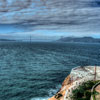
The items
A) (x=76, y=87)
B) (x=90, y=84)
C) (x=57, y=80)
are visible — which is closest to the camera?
(x=76, y=87)

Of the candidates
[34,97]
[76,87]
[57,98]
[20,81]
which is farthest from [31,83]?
[76,87]

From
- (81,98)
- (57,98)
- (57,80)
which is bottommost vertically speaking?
(57,80)

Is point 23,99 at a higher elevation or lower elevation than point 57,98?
lower

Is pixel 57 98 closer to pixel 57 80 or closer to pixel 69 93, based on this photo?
pixel 69 93

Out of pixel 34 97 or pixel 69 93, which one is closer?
pixel 69 93

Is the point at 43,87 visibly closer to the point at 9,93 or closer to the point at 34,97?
the point at 34,97

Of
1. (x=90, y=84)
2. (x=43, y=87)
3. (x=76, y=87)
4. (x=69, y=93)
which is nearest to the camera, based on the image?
(x=69, y=93)

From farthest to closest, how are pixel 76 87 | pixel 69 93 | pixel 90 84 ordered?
1. pixel 90 84
2. pixel 76 87
3. pixel 69 93

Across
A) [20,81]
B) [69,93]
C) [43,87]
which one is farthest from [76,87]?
[20,81]

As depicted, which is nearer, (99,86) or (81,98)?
(81,98)
